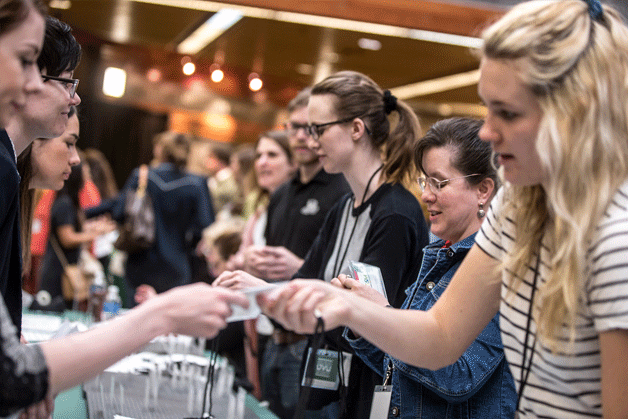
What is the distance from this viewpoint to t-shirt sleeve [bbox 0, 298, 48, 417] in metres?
1.02

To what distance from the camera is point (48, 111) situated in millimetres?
1679

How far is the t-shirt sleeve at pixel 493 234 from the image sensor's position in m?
1.39

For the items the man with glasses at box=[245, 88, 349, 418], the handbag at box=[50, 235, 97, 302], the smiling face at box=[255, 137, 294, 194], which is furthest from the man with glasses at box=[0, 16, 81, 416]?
the handbag at box=[50, 235, 97, 302]

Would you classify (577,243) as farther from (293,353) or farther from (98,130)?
(98,130)

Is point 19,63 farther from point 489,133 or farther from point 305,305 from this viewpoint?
point 489,133

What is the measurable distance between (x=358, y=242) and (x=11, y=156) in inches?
47.1

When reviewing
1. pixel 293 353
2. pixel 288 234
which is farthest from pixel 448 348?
pixel 288 234

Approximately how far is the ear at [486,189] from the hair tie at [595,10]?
2.67ft

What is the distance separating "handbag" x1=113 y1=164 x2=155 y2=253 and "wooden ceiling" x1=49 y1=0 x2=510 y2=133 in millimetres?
1704

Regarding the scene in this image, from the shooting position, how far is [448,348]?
57.1 inches

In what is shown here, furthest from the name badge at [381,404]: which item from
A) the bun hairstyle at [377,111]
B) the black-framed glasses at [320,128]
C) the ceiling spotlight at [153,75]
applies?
the ceiling spotlight at [153,75]

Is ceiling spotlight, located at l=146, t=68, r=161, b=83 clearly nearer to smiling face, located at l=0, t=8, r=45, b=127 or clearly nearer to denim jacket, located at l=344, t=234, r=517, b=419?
denim jacket, located at l=344, t=234, r=517, b=419

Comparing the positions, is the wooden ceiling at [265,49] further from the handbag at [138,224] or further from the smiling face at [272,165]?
the handbag at [138,224]

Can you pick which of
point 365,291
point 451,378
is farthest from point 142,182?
point 451,378
